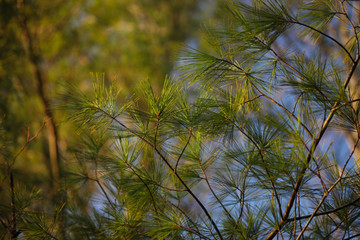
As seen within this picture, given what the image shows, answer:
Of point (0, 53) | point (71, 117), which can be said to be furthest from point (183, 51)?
point (0, 53)

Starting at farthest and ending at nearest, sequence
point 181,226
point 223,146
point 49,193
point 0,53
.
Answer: point 0,53, point 49,193, point 223,146, point 181,226

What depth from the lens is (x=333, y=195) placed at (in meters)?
0.75

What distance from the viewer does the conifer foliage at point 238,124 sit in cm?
66

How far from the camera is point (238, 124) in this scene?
74 cm

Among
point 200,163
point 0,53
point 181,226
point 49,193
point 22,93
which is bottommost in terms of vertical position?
point 181,226

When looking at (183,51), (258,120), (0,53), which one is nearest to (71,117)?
(183,51)

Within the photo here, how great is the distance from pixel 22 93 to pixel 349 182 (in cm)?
282

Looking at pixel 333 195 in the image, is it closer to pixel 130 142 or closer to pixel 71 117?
pixel 130 142

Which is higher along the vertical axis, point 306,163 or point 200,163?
point 200,163

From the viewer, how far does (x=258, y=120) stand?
729 millimetres

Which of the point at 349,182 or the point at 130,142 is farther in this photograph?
the point at 130,142

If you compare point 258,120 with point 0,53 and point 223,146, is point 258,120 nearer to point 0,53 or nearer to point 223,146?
point 223,146

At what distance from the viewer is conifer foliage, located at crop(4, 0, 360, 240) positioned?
66 cm

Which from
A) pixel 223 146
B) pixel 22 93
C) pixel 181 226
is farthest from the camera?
pixel 22 93
